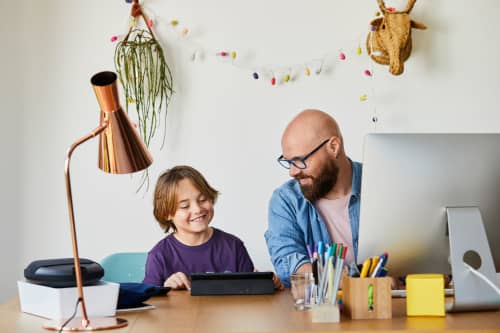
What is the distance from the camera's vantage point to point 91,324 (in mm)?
1685

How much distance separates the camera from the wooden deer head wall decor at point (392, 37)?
354cm

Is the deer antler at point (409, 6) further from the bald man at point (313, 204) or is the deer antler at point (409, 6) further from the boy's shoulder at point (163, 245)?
the boy's shoulder at point (163, 245)

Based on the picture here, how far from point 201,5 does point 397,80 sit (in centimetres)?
102

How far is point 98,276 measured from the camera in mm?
1909

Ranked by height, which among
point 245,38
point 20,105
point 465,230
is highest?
point 245,38

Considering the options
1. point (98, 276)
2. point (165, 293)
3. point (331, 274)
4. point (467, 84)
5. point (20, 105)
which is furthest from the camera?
point (467, 84)

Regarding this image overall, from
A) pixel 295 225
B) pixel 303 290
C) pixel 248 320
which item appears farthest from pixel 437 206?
pixel 295 225

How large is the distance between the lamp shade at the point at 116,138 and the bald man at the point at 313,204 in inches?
44.4

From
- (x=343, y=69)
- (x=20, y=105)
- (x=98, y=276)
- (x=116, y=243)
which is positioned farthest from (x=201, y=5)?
(x=98, y=276)

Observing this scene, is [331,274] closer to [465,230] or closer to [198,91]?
[465,230]

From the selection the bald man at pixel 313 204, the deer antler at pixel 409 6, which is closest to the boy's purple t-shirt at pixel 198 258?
the bald man at pixel 313 204

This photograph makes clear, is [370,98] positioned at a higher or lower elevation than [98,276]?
higher

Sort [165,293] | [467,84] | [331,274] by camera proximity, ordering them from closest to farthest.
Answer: [331,274]
[165,293]
[467,84]

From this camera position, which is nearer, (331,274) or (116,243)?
(331,274)
